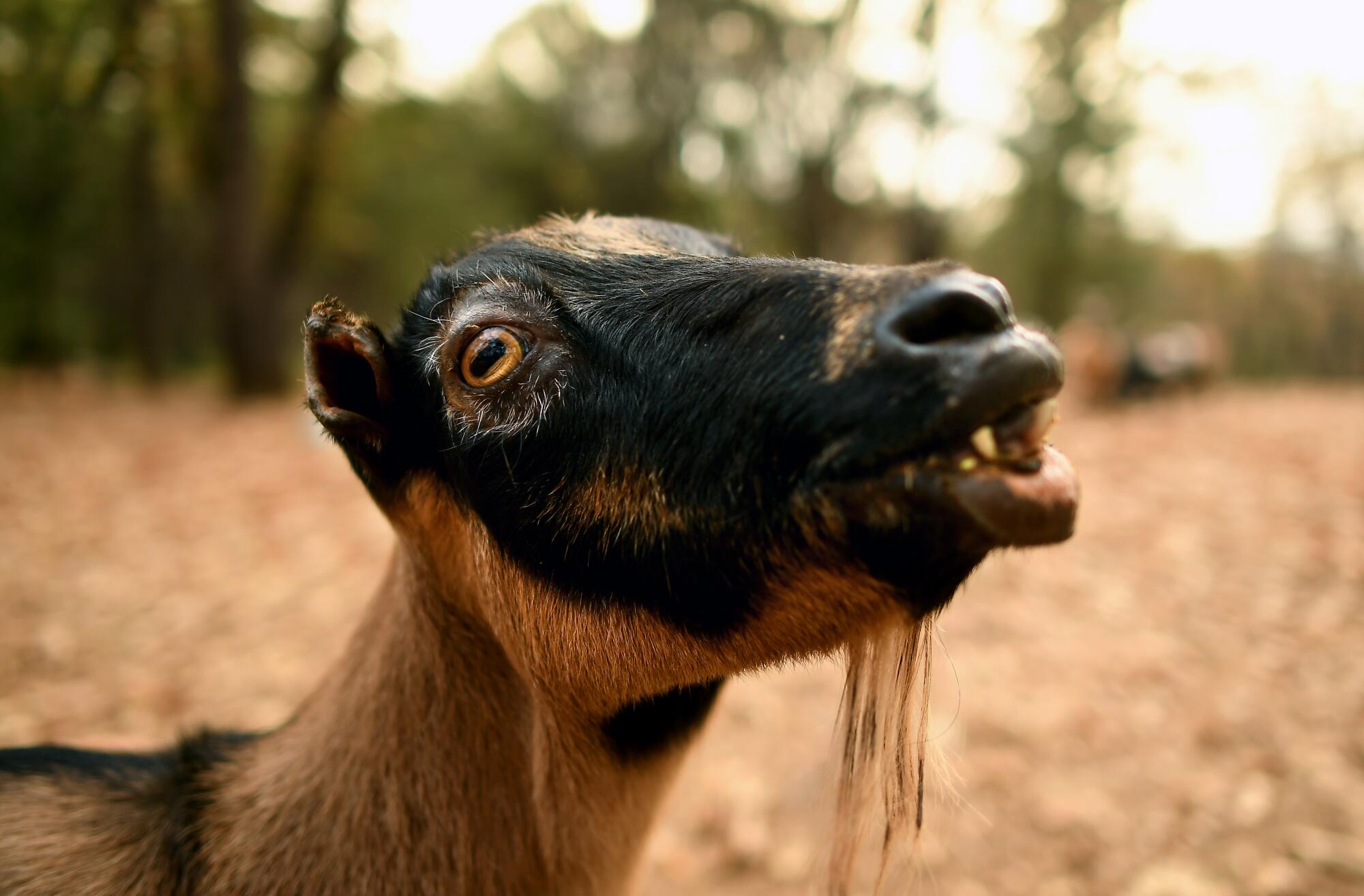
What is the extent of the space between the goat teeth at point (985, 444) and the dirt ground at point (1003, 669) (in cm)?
65

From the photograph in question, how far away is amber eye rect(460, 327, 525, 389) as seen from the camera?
1.74 meters

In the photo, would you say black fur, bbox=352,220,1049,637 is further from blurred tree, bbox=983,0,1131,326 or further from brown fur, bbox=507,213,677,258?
blurred tree, bbox=983,0,1131,326

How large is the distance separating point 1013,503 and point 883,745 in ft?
3.05

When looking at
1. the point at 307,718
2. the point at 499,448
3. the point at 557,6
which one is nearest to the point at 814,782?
the point at 307,718

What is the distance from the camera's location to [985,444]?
1136 millimetres

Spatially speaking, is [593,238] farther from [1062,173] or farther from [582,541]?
[1062,173]

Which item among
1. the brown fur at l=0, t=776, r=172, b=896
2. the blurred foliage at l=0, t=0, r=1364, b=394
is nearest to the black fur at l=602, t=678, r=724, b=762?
the brown fur at l=0, t=776, r=172, b=896

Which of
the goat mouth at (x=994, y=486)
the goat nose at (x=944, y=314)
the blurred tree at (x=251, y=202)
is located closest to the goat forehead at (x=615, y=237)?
the goat nose at (x=944, y=314)

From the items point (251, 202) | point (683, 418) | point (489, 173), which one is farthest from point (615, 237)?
point (489, 173)

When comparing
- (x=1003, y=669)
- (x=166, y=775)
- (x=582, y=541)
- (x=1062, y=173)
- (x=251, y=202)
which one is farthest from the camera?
(x=1062, y=173)

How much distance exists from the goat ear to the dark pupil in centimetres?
26

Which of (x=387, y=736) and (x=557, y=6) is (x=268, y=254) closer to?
(x=387, y=736)

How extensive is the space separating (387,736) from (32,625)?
4.67 metres

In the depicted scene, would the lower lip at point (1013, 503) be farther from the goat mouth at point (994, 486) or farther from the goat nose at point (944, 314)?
the goat nose at point (944, 314)
